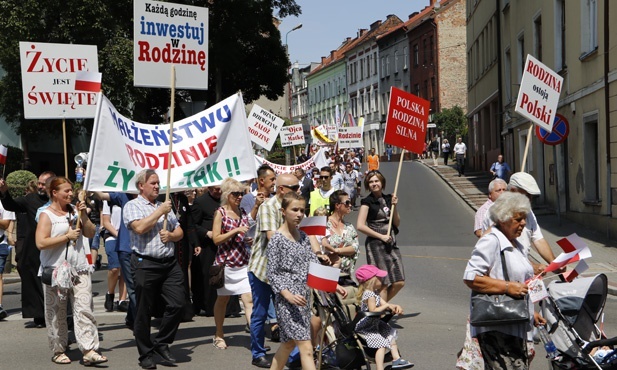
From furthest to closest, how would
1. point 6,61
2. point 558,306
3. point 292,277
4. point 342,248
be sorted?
point 6,61
point 342,248
point 292,277
point 558,306

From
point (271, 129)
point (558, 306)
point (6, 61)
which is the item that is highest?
point (6, 61)

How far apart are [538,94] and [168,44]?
4271 mm

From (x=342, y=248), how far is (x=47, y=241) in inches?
116

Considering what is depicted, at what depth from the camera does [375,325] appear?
806 centimetres

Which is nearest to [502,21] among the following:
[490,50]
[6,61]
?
[490,50]

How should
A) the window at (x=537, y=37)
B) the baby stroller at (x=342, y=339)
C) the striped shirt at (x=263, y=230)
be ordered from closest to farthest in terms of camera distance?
the baby stroller at (x=342, y=339) < the striped shirt at (x=263, y=230) < the window at (x=537, y=37)

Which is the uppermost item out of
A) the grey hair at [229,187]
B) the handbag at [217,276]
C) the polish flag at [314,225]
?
the grey hair at [229,187]

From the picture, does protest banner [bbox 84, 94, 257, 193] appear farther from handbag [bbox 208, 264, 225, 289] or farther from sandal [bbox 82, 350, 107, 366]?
sandal [bbox 82, 350, 107, 366]

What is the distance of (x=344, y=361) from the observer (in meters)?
7.89

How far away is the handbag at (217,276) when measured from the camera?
31.9 ft

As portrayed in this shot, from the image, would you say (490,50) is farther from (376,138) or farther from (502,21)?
(376,138)

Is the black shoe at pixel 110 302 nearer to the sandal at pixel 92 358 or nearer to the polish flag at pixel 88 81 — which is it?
the polish flag at pixel 88 81

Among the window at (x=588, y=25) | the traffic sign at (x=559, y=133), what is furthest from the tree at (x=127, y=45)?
the traffic sign at (x=559, y=133)

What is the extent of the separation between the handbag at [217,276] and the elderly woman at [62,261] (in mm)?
1233
